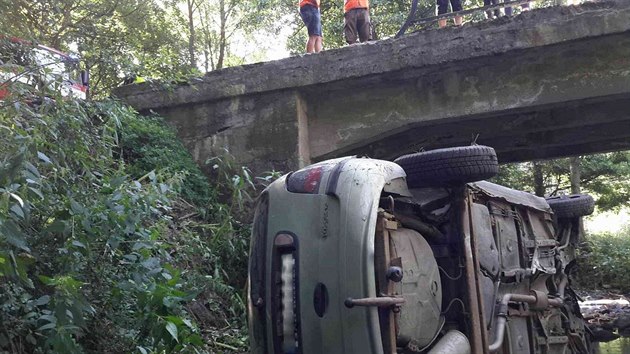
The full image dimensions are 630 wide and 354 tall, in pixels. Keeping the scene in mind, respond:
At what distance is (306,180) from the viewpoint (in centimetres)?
325

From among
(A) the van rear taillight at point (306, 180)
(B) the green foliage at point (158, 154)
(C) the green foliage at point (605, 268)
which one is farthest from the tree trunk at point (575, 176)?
(A) the van rear taillight at point (306, 180)

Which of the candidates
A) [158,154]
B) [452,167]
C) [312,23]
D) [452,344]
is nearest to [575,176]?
[312,23]

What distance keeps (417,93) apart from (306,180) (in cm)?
402

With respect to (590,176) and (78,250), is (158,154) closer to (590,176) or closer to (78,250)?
(78,250)

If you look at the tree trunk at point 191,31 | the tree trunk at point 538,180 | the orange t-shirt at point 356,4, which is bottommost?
the tree trunk at point 538,180

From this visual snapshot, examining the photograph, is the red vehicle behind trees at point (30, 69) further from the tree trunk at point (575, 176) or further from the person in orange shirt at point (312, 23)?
the tree trunk at point (575, 176)

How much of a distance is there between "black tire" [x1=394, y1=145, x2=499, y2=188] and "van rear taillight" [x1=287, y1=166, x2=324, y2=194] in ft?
2.10

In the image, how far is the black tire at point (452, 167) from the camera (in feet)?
11.5

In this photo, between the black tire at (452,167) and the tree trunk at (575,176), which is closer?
A: the black tire at (452,167)

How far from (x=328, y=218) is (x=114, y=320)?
185 centimetres

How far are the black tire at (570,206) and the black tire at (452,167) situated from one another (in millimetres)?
2937

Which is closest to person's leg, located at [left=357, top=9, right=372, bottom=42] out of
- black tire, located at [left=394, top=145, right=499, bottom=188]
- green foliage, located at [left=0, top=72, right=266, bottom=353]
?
green foliage, located at [left=0, top=72, right=266, bottom=353]

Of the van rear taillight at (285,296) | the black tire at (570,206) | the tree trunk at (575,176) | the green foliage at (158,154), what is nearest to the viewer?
the van rear taillight at (285,296)

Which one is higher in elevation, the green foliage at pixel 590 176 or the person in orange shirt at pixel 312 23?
the person in orange shirt at pixel 312 23
